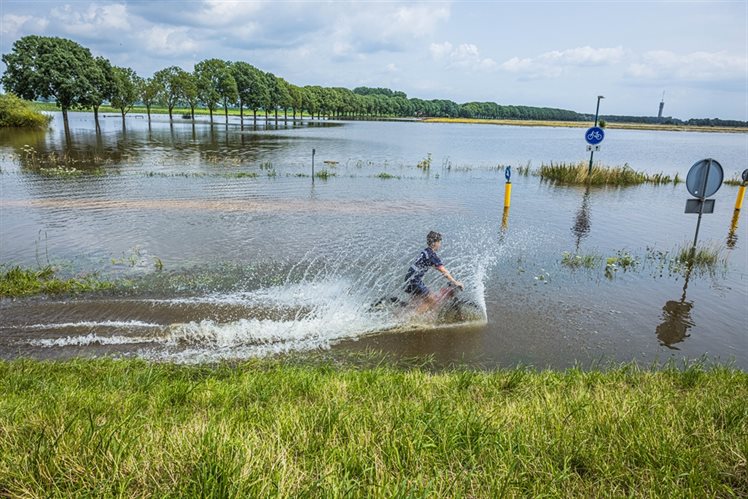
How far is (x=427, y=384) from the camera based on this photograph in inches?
202

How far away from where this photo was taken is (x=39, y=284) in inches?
348

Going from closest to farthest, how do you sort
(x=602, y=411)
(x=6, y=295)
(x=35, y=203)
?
1. (x=602, y=411)
2. (x=6, y=295)
3. (x=35, y=203)

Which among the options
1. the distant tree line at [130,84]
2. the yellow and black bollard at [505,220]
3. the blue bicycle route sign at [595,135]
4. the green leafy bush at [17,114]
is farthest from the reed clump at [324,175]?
the green leafy bush at [17,114]

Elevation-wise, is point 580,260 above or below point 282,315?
above

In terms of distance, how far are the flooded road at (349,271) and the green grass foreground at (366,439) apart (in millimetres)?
2368

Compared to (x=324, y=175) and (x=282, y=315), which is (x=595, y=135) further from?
(x=282, y=315)

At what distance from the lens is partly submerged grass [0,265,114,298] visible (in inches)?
337

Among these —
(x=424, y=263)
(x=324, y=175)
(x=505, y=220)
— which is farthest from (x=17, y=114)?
(x=424, y=263)

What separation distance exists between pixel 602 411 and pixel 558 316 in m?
4.98

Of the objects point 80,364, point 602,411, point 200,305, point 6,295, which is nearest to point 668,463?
point 602,411

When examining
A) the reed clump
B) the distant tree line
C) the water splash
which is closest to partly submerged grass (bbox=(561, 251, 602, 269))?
the water splash

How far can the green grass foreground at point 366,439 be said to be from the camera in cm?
262

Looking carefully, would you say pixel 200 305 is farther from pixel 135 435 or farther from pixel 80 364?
pixel 135 435

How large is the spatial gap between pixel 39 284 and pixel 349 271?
21.4 feet
